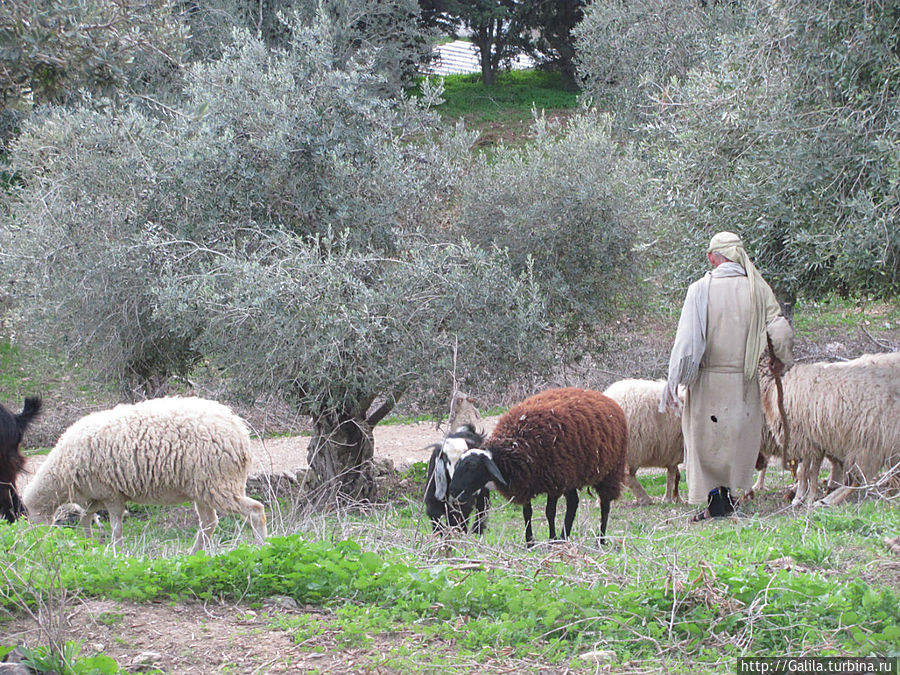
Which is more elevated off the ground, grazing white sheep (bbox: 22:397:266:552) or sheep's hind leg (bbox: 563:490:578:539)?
grazing white sheep (bbox: 22:397:266:552)

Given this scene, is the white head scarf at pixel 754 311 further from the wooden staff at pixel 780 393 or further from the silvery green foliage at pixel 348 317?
the silvery green foliage at pixel 348 317

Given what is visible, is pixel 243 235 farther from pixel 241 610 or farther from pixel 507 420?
pixel 241 610

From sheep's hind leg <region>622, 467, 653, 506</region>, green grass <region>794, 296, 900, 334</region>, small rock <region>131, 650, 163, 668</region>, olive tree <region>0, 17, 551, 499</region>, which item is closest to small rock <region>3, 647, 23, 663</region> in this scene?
small rock <region>131, 650, 163, 668</region>

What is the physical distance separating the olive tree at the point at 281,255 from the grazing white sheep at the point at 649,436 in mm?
1267

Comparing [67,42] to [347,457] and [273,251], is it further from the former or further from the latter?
[347,457]

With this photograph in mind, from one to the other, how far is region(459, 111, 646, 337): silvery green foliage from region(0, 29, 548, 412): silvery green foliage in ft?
1.69

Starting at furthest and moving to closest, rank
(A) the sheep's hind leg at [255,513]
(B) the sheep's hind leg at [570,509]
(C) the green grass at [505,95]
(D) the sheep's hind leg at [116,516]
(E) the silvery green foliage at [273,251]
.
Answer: (C) the green grass at [505,95] → (E) the silvery green foliage at [273,251] → (D) the sheep's hind leg at [116,516] → (A) the sheep's hind leg at [255,513] → (B) the sheep's hind leg at [570,509]

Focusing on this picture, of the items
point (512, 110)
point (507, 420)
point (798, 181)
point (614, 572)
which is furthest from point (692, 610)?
point (512, 110)

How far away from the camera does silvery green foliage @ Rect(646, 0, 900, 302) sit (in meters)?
8.63

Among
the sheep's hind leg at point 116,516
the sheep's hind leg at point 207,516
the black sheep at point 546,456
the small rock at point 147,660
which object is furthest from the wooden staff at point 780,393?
the sheep's hind leg at point 116,516

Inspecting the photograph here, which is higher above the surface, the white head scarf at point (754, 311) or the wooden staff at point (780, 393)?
the white head scarf at point (754, 311)

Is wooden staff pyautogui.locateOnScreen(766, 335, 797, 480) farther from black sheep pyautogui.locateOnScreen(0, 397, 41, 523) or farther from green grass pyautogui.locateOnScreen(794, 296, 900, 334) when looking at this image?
green grass pyautogui.locateOnScreen(794, 296, 900, 334)

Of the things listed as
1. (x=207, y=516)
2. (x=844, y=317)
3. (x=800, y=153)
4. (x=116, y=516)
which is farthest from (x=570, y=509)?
(x=844, y=317)

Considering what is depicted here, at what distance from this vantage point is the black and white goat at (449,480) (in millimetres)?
7254
